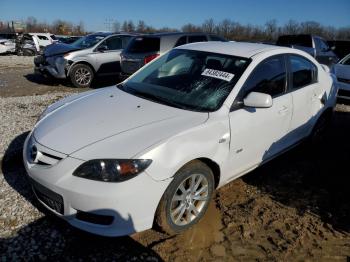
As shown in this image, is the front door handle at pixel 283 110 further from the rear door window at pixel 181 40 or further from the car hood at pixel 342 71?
the car hood at pixel 342 71

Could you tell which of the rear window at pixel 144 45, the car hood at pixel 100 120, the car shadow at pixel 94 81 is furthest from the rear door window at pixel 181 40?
the car hood at pixel 100 120

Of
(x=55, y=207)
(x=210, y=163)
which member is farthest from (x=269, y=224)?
(x=55, y=207)

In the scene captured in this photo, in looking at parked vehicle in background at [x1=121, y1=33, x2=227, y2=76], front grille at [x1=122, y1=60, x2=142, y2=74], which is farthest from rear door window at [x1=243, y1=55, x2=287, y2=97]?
front grille at [x1=122, y1=60, x2=142, y2=74]

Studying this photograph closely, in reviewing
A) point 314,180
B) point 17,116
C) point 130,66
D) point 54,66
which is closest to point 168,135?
point 314,180

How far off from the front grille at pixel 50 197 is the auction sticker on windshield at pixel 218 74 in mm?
1983

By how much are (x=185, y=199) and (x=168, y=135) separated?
2.13ft

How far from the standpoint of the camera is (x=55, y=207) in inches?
110

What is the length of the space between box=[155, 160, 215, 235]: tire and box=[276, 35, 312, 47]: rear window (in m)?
11.4

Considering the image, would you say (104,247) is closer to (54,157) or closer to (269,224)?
(54,157)

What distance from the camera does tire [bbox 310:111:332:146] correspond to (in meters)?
5.05

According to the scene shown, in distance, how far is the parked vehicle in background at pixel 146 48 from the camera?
8453 millimetres

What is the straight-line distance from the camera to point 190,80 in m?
3.71

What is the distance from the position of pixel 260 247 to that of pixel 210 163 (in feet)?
2.86

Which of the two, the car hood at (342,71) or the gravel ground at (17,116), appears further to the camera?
the car hood at (342,71)
